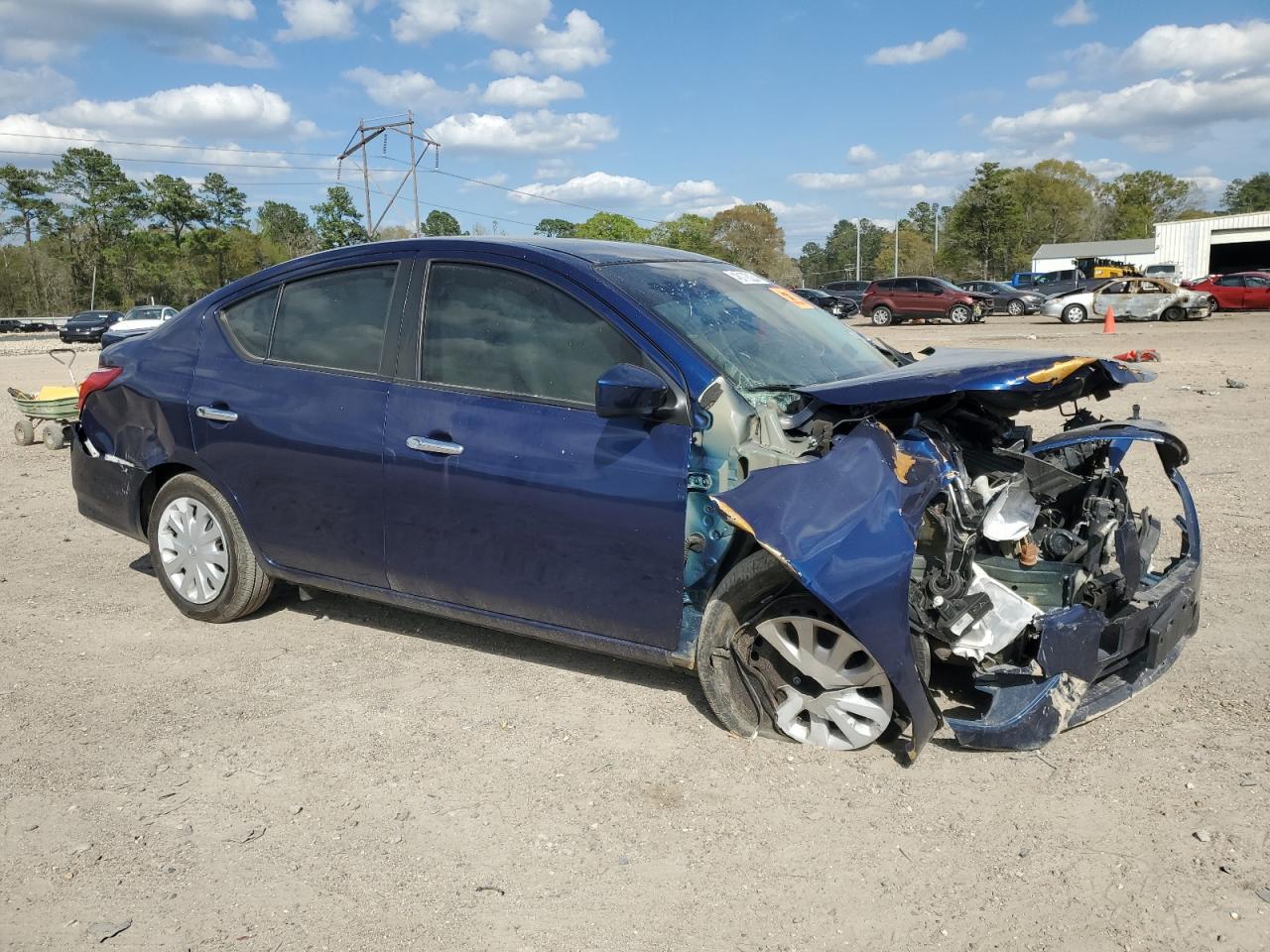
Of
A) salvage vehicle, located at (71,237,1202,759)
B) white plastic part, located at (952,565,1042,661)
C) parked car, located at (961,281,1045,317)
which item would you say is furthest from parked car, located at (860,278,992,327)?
white plastic part, located at (952,565,1042,661)

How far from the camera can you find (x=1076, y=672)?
10.8 ft

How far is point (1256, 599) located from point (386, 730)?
4016 millimetres

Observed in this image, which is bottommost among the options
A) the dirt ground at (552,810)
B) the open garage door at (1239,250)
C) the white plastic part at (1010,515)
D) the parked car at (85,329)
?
the dirt ground at (552,810)

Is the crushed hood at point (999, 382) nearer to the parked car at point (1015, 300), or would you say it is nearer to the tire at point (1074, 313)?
the tire at point (1074, 313)

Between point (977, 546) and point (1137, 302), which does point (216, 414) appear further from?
point (1137, 302)

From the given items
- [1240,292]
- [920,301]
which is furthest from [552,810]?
[1240,292]

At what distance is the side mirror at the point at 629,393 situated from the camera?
3.37m

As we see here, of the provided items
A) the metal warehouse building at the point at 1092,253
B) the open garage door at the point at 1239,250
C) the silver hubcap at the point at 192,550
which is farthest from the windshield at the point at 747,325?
the metal warehouse building at the point at 1092,253

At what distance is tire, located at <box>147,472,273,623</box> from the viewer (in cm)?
472

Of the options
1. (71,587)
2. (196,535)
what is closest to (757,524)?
(196,535)

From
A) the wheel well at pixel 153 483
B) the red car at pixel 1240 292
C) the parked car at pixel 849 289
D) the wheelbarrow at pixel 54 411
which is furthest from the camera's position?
the parked car at pixel 849 289

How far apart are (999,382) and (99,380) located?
432 cm

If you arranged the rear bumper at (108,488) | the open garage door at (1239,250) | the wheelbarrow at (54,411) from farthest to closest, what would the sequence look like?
the open garage door at (1239,250) → the wheelbarrow at (54,411) → the rear bumper at (108,488)

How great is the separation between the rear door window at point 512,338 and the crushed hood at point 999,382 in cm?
78
